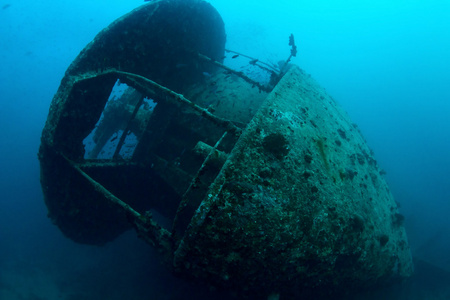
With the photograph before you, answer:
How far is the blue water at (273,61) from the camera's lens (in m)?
11.1

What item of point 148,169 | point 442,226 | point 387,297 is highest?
point 442,226

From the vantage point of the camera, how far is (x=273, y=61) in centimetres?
6056

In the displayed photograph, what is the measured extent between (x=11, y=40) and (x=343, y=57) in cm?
11730

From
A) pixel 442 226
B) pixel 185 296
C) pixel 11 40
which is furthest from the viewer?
pixel 11 40

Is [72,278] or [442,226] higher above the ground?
[442,226]

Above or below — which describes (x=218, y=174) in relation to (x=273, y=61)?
below

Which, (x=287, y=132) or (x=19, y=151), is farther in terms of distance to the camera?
(x=19, y=151)

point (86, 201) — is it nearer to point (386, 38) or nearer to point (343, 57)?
point (343, 57)

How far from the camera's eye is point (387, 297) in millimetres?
4562

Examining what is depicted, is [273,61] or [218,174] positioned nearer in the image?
[218,174]

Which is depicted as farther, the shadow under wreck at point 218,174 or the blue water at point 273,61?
the blue water at point 273,61

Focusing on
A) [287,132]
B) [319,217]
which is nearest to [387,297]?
[319,217]

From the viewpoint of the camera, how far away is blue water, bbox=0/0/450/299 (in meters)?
11.1

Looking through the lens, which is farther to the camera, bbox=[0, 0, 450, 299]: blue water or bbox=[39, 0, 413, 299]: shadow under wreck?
bbox=[0, 0, 450, 299]: blue water
